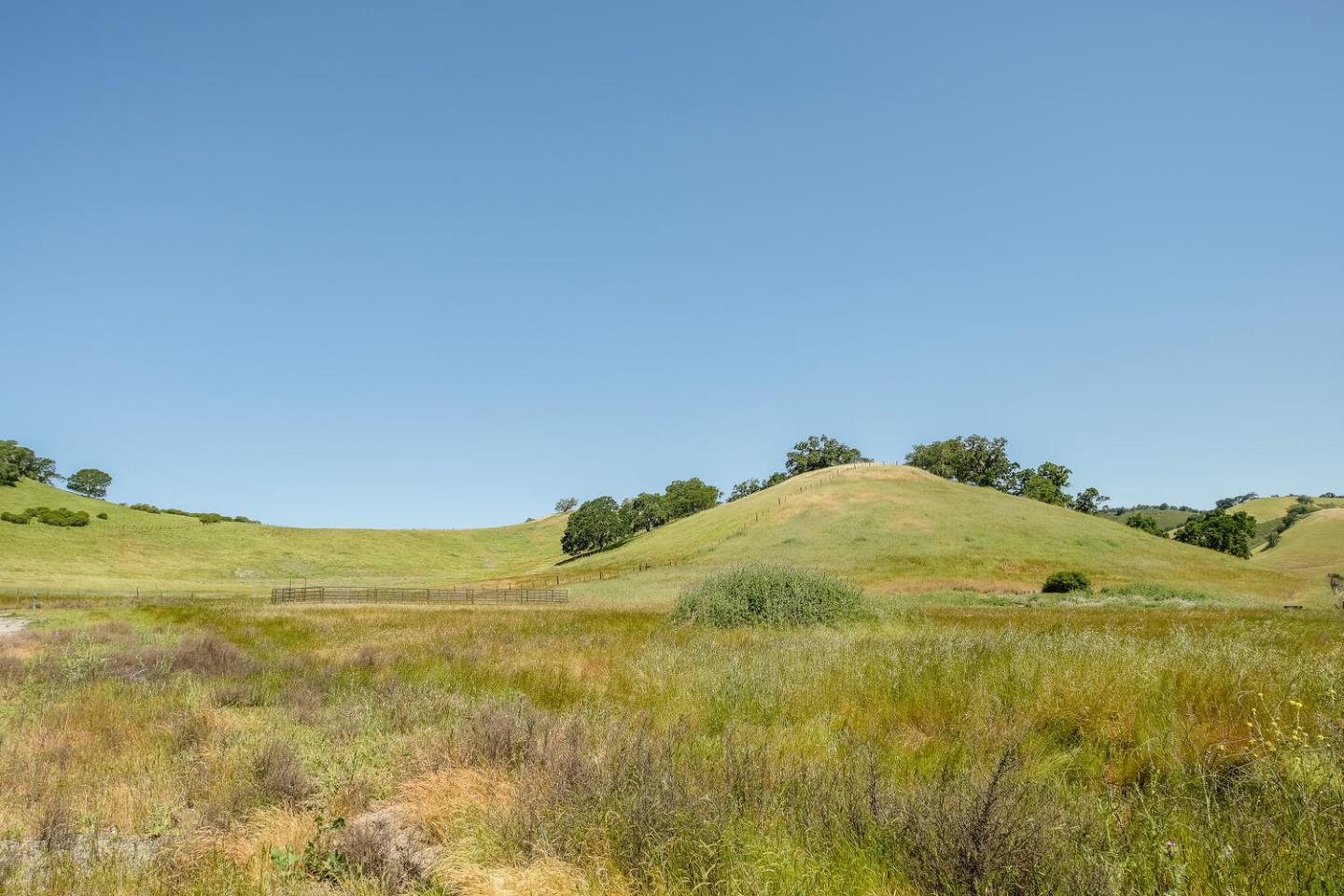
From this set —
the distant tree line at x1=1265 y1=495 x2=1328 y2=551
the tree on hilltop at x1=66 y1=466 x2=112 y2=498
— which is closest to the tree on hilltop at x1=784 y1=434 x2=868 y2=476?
the distant tree line at x1=1265 y1=495 x2=1328 y2=551

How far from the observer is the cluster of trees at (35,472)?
109625 mm

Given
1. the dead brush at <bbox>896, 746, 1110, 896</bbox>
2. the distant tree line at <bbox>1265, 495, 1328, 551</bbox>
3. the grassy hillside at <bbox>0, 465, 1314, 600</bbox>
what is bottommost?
the dead brush at <bbox>896, 746, 1110, 896</bbox>

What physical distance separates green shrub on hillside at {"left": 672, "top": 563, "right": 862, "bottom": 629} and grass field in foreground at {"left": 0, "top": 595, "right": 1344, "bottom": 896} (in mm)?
10013

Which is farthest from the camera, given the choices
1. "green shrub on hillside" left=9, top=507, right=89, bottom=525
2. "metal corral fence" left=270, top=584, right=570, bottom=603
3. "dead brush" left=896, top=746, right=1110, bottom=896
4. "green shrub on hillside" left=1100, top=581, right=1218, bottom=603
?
"green shrub on hillside" left=9, top=507, right=89, bottom=525

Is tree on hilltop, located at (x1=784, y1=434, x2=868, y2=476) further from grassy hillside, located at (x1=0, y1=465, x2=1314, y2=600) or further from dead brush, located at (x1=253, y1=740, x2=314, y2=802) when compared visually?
dead brush, located at (x1=253, y1=740, x2=314, y2=802)

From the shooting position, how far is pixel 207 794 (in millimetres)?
6137

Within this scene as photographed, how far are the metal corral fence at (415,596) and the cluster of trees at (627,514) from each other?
185 ft

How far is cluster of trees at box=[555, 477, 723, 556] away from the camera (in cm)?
11769

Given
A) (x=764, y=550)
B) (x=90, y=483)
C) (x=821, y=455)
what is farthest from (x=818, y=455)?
(x=90, y=483)

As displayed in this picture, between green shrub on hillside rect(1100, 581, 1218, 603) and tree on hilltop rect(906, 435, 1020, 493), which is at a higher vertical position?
tree on hilltop rect(906, 435, 1020, 493)

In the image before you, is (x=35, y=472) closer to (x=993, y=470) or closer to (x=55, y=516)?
(x=55, y=516)

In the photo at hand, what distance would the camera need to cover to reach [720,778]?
5281 mm

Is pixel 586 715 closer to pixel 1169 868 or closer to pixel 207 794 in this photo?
pixel 207 794

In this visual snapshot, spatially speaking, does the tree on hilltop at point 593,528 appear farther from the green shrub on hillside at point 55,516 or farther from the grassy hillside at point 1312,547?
the grassy hillside at point 1312,547
